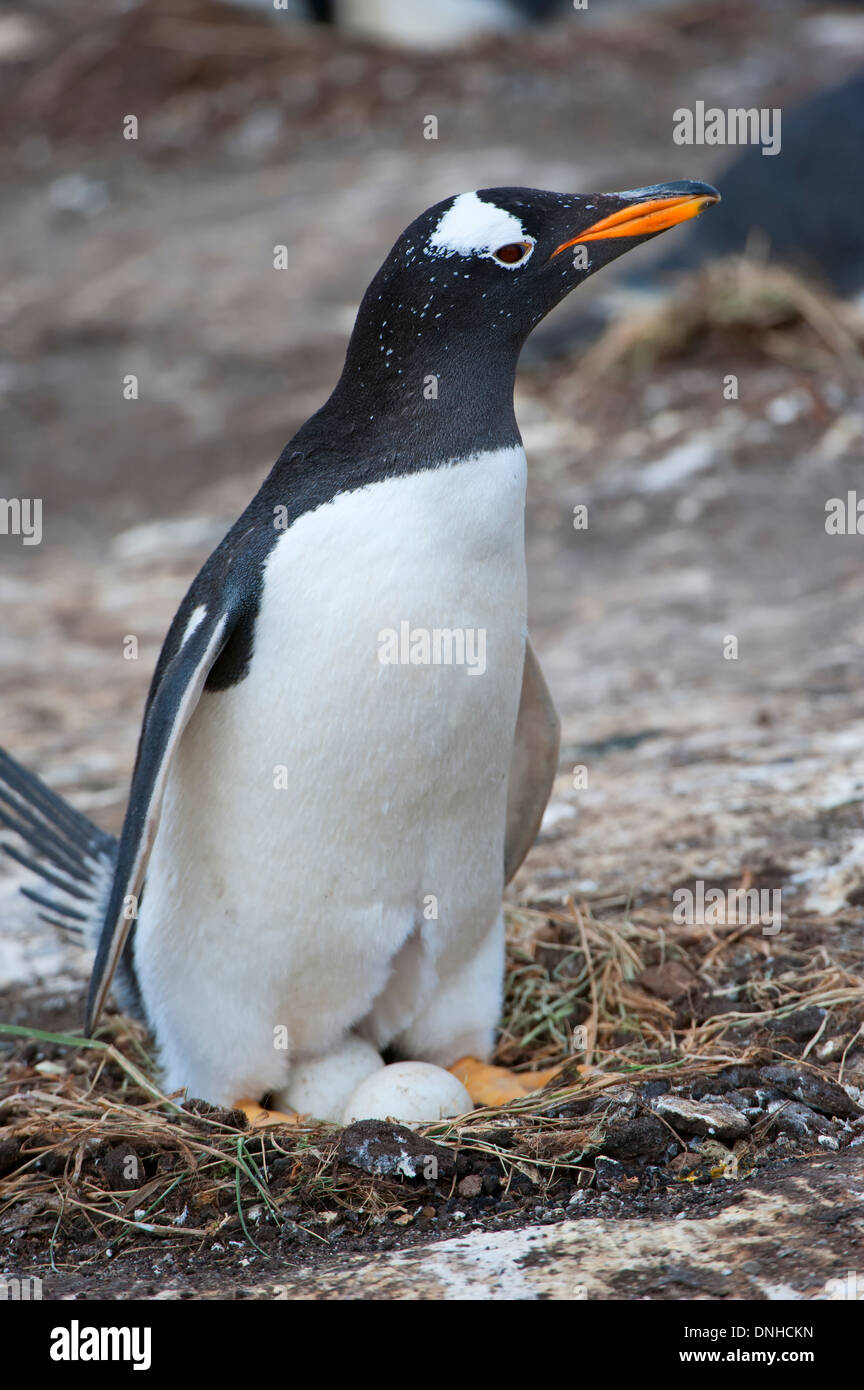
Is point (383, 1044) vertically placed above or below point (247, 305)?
below

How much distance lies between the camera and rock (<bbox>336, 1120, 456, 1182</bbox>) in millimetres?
2566

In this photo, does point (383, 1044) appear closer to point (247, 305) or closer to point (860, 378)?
point (860, 378)

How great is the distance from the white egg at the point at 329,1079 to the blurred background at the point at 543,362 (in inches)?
35.5

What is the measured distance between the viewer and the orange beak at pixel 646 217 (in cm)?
283

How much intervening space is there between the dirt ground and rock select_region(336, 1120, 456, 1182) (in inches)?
0.7

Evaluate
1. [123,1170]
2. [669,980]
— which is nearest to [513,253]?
[669,980]

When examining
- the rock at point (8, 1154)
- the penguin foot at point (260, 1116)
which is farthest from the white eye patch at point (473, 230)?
the rock at point (8, 1154)

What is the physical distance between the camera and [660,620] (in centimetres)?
590

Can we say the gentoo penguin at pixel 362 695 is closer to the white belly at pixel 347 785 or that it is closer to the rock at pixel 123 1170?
the white belly at pixel 347 785

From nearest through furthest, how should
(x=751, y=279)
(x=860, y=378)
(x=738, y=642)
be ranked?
(x=738, y=642) < (x=860, y=378) < (x=751, y=279)

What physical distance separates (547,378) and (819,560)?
2.69 meters

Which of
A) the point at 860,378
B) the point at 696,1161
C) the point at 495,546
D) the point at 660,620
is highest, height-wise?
the point at 860,378

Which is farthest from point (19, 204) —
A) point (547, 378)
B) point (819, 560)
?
point (819, 560)

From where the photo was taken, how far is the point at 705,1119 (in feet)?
8.48
